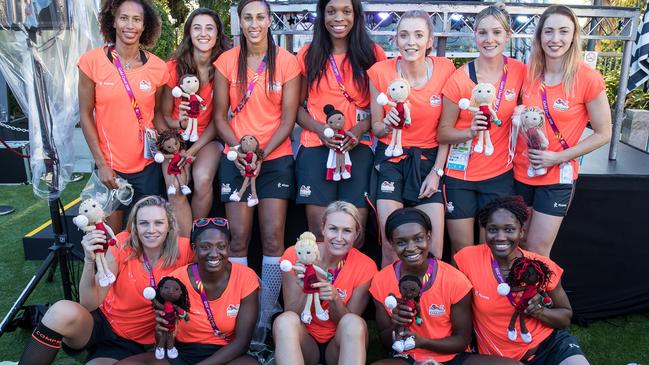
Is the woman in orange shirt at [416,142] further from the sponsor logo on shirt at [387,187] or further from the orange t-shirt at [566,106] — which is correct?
the orange t-shirt at [566,106]

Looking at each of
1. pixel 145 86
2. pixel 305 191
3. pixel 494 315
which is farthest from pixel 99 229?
pixel 494 315

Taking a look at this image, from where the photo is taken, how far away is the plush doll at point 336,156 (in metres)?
3.74

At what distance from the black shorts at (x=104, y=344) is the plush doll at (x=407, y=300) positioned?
5.35ft

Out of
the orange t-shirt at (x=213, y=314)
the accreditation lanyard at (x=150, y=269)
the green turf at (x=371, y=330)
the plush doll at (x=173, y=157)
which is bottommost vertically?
the green turf at (x=371, y=330)

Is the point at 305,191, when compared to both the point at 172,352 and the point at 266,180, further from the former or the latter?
the point at 172,352

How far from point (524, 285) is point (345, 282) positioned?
1.04 meters

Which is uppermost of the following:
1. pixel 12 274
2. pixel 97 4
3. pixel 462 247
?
pixel 97 4

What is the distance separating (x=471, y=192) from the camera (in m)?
3.78

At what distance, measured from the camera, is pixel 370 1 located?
5086 millimetres

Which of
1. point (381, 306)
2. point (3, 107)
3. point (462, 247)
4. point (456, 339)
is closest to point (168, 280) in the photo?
point (381, 306)

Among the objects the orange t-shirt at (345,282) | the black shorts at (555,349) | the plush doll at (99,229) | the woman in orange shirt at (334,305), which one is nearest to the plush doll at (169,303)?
the plush doll at (99,229)

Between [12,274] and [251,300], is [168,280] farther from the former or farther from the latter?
[12,274]

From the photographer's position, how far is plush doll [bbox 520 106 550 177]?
342 centimetres

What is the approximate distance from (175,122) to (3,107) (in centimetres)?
652
